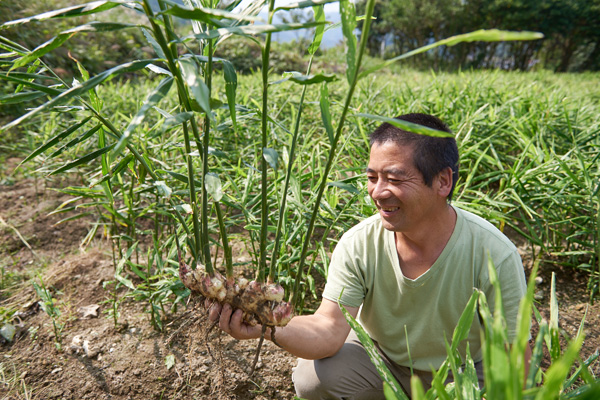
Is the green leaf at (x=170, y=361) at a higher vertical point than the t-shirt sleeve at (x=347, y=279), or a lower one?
lower

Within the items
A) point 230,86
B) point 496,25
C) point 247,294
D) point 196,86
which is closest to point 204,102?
point 196,86

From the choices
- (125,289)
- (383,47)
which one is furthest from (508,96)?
(383,47)

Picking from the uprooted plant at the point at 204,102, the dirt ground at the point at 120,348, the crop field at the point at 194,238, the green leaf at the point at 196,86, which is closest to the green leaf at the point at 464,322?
the crop field at the point at 194,238

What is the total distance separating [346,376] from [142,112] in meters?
1.09

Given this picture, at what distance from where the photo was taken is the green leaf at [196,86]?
1.97ft

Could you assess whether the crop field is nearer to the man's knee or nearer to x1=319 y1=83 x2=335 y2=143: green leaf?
x1=319 y1=83 x2=335 y2=143: green leaf

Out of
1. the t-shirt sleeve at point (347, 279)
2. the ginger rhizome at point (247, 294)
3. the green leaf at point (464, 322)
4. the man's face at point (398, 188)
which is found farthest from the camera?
the t-shirt sleeve at point (347, 279)

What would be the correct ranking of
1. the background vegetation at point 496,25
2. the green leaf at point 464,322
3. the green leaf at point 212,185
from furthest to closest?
1. the background vegetation at point 496,25
2. the green leaf at point 212,185
3. the green leaf at point 464,322

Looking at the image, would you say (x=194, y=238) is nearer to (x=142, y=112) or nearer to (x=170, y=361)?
(x=170, y=361)

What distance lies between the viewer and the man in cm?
115

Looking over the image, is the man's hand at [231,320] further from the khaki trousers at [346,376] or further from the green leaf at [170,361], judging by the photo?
the green leaf at [170,361]

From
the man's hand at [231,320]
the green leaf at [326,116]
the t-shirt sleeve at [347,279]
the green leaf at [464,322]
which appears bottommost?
the t-shirt sleeve at [347,279]

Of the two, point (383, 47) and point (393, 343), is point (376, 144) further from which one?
point (383, 47)

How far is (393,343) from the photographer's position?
1377 millimetres
